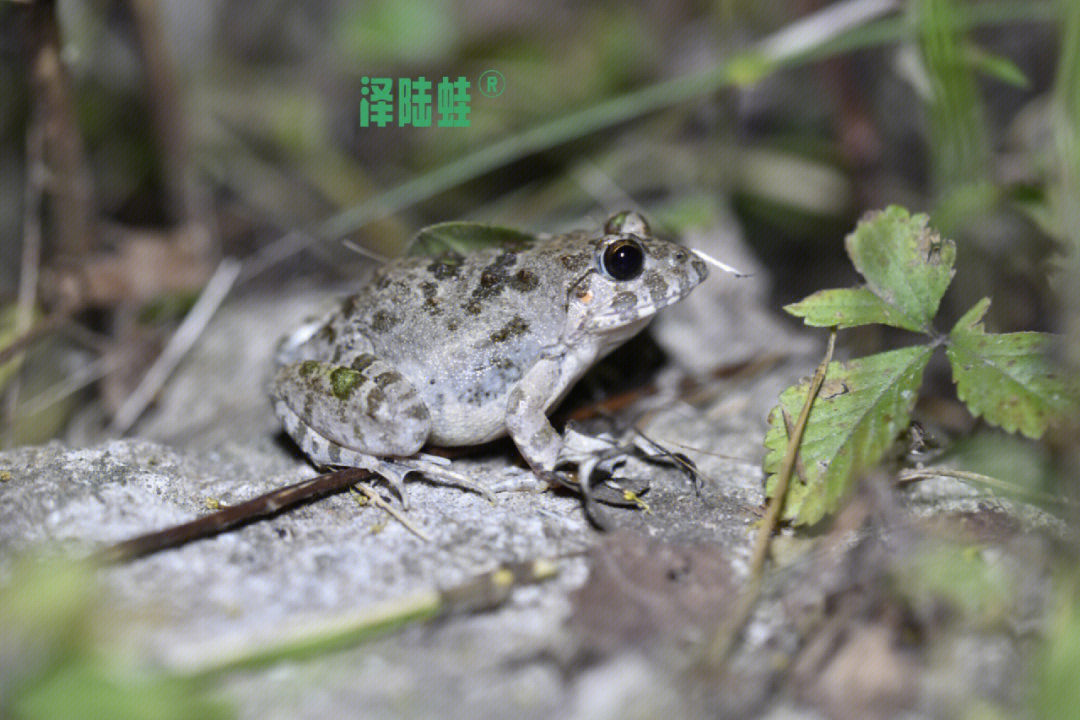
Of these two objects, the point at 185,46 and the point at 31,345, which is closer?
the point at 31,345

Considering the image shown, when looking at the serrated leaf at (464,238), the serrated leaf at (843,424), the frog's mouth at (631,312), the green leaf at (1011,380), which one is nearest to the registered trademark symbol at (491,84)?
the serrated leaf at (464,238)

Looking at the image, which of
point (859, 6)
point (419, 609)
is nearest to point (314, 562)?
point (419, 609)

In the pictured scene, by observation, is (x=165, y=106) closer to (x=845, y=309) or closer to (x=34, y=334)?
(x=34, y=334)

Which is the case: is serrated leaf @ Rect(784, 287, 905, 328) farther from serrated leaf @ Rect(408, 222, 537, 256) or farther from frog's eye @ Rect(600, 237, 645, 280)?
serrated leaf @ Rect(408, 222, 537, 256)

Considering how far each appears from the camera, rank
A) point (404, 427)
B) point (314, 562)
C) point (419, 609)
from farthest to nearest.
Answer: point (404, 427) < point (314, 562) < point (419, 609)

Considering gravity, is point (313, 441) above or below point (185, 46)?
below

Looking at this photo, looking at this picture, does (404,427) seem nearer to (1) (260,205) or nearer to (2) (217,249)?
(2) (217,249)

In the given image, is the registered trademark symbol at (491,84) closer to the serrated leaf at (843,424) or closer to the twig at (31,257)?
the twig at (31,257)
